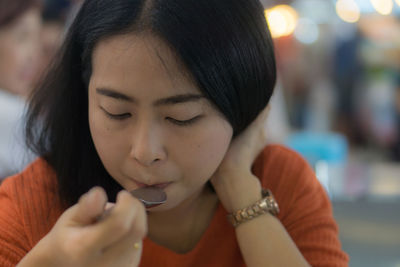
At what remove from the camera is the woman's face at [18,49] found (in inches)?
72.7

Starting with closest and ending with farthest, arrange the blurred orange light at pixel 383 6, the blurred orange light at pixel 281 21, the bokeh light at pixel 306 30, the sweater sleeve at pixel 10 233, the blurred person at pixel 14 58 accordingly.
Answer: the sweater sleeve at pixel 10 233 → the blurred person at pixel 14 58 → the blurred orange light at pixel 281 21 → the blurred orange light at pixel 383 6 → the bokeh light at pixel 306 30

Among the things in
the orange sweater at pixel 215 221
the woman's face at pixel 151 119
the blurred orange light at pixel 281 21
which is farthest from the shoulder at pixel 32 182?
the blurred orange light at pixel 281 21

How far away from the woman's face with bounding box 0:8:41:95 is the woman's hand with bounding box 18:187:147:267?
1.42 m

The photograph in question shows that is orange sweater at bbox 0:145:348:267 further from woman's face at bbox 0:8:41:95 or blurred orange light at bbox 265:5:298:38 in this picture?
blurred orange light at bbox 265:5:298:38

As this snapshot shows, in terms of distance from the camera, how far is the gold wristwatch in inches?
36.0

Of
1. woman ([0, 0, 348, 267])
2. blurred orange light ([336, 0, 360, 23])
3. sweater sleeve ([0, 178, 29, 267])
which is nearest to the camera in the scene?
woman ([0, 0, 348, 267])

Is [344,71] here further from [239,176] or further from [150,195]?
[150,195]

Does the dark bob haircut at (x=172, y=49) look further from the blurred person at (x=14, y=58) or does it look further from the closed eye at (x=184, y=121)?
the blurred person at (x=14, y=58)

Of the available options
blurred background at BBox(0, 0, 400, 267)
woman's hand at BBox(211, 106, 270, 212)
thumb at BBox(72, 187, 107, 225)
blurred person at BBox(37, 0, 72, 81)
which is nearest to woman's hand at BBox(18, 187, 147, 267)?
thumb at BBox(72, 187, 107, 225)

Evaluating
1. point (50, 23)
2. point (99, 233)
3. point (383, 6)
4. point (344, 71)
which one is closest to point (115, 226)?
point (99, 233)

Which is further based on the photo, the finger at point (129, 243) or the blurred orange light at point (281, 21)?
the blurred orange light at point (281, 21)

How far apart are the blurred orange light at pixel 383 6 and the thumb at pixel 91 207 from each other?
14.8 feet

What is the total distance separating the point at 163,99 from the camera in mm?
719

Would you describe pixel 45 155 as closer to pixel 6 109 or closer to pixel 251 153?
pixel 251 153
